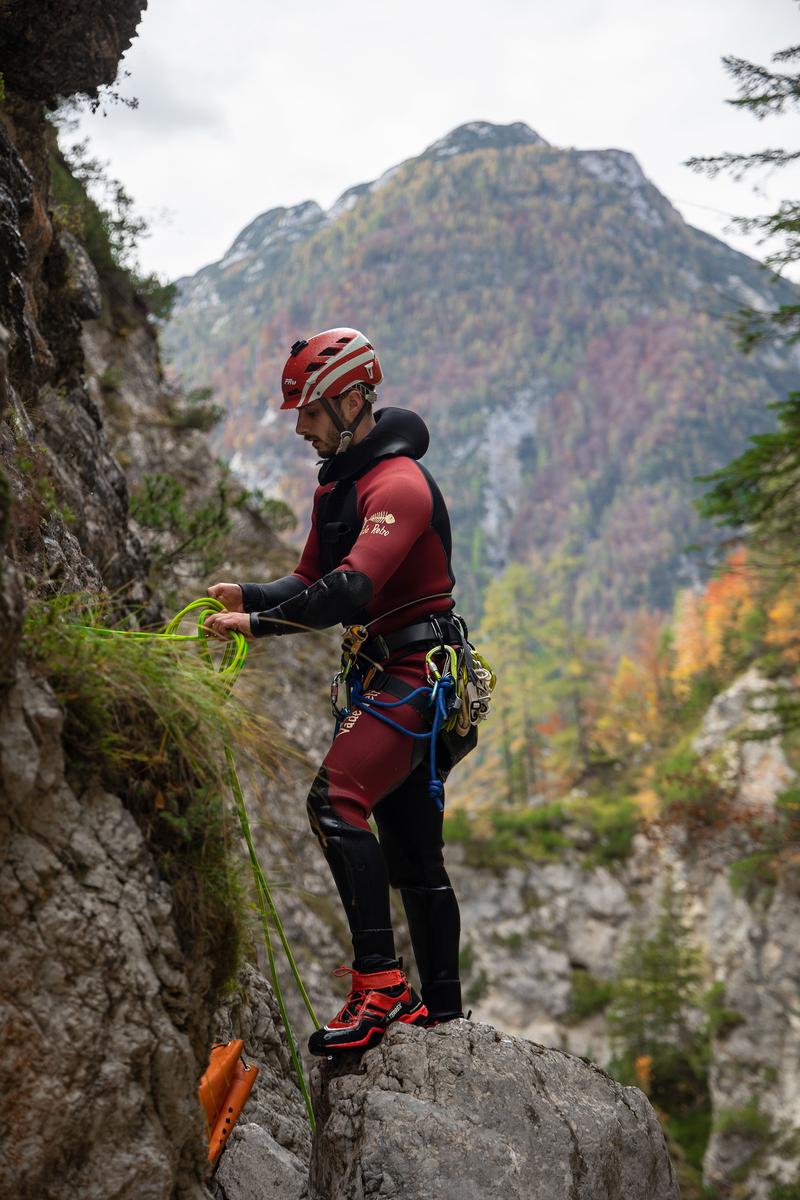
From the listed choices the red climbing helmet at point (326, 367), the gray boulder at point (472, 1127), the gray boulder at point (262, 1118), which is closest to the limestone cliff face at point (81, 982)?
the gray boulder at point (262, 1118)

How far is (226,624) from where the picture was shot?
Answer: 408 cm

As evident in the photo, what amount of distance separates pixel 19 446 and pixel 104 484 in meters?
2.67

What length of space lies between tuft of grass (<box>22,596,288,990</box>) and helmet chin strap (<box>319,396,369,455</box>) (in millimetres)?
1580

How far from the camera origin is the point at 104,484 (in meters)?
7.90

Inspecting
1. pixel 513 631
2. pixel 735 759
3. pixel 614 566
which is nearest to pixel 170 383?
pixel 735 759

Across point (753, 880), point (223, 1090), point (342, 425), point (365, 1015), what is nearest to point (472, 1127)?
point (365, 1015)

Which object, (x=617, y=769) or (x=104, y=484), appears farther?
(x=617, y=769)

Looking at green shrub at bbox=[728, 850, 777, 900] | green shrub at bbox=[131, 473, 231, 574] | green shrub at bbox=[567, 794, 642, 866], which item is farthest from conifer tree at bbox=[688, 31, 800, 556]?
green shrub at bbox=[567, 794, 642, 866]

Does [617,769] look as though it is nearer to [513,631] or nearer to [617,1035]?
[513,631]

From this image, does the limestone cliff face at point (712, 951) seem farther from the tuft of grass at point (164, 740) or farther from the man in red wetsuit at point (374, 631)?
the tuft of grass at point (164, 740)

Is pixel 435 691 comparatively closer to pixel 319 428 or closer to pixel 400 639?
pixel 400 639

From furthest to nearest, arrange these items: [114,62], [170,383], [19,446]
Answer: [170,383]
[114,62]
[19,446]

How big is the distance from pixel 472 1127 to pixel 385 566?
2273mm

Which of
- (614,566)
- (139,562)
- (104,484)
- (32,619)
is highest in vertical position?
(614,566)
